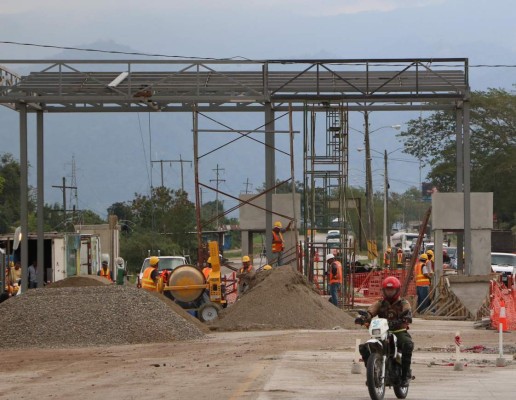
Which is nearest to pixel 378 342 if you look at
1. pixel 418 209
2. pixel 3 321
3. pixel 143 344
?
pixel 143 344

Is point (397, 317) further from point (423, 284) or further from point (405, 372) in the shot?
point (423, 284)

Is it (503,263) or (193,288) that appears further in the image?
(503,263)

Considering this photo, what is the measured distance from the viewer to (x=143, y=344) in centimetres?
2561

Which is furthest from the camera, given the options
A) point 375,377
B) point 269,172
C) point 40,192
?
point 40,192

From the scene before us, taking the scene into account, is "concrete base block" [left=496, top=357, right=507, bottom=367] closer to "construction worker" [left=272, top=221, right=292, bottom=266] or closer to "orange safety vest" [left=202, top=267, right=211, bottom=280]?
"orange safety vest" [left=202, top=267, right=211, bottom=280]

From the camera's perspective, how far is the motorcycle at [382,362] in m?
14.1

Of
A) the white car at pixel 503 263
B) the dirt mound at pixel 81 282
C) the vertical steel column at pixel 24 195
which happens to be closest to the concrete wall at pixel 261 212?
the vertical steel column at pixel 24 195

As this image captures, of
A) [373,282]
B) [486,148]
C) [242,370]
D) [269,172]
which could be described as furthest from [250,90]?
[486,148]

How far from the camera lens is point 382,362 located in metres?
14.5

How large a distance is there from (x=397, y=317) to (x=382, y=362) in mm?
916

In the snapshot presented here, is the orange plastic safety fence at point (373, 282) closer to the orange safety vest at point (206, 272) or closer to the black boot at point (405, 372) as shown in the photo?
the orange safety vest at point (206, 272)

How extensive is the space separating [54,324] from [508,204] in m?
62.3

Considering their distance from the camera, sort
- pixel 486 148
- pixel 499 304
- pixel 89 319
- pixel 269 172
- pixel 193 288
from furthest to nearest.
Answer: pixel 486 148
pixel 269 172
pixel 193 288
pixel 499 304
pixel 89 319

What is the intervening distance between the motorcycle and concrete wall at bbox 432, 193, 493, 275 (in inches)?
976
